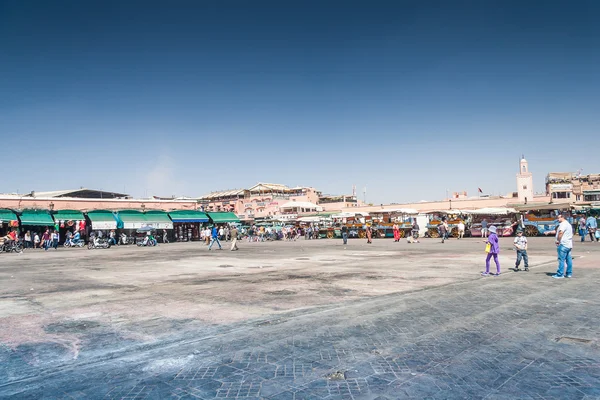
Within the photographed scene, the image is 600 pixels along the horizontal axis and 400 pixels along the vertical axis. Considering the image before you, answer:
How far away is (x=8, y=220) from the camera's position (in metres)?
32.8

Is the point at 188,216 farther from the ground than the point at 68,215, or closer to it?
closer to it

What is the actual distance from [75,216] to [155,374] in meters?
36.3

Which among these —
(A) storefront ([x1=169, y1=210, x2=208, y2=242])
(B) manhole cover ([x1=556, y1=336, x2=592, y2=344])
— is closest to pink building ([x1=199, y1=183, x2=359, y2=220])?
(A) storefront ([x1=169, y1=210, x2=208, y2=242])

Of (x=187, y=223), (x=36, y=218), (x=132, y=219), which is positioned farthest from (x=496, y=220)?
(x=36, y=218)

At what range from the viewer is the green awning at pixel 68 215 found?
118ft

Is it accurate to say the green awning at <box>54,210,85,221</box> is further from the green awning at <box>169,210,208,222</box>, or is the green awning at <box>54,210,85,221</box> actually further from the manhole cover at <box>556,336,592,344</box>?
the manhole cover at <box>556,336,592,344</box>

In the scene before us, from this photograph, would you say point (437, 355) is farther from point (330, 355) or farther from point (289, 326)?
point (289, 326)

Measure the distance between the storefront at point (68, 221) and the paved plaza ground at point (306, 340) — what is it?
27.2 m

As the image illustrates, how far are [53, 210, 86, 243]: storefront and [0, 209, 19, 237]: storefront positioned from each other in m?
3.00

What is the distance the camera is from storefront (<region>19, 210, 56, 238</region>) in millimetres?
34000

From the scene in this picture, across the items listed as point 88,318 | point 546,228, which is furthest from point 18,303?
point 546,228

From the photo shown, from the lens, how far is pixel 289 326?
6941mm

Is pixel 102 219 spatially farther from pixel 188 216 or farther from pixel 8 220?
pixel 188 216

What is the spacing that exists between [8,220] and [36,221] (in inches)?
75.4
